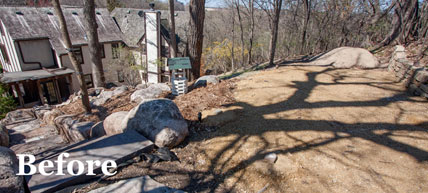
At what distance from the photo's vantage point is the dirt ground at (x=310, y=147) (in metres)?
3.06

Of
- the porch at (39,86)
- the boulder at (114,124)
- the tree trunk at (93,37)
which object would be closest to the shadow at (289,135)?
the boulder at (114,124)

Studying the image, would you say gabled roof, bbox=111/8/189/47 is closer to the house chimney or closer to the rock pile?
the house chimney

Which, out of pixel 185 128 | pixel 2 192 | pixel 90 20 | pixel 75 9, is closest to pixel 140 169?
pixel 185 128

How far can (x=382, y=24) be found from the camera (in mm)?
12336

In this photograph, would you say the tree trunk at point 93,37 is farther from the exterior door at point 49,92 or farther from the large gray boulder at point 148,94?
the exterior door at point 49,92

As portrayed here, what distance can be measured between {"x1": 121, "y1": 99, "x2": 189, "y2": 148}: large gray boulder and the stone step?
0.51 feet

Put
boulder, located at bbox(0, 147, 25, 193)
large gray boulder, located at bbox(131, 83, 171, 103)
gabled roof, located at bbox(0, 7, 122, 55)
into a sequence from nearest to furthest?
boulder, located at bbox(0, 147, 25, 193) → large gray boulder, located at bbox(131, 83, 171, 103) → gabled roof, located at bbox(0, 7, 122, 55)

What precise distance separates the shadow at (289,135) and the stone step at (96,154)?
0.61 m

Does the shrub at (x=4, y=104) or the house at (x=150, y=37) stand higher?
the house at (x=150, y=37)

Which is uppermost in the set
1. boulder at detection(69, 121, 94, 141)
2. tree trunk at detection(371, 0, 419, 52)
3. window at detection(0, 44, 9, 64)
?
tree trunk at detection(371, 0, 419, 52)

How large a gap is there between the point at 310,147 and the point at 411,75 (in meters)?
4.59

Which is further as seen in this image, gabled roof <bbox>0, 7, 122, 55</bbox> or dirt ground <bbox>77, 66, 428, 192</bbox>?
gabled roof <bbox>0, 7, 122, 55</bbox>

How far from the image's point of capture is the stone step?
9.14 ft

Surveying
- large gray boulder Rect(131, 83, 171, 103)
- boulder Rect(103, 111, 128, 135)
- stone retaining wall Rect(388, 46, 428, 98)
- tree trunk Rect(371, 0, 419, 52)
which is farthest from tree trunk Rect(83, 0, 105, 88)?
tree trunk Rect(371, 0, 419, 52)
